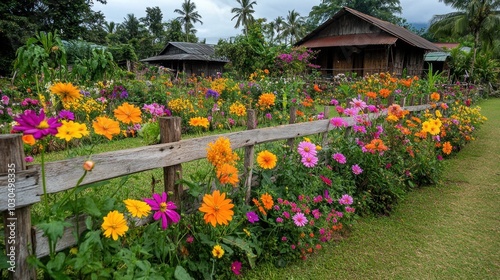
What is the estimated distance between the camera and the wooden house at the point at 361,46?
19078 mm

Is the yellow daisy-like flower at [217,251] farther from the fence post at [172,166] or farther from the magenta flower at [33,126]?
the magenta flower at [33,126]

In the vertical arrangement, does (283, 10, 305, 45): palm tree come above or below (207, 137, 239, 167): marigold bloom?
above

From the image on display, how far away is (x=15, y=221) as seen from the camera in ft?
4.91

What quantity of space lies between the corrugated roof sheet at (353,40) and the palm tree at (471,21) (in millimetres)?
9892

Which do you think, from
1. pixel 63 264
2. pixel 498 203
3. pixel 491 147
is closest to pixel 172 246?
pixel 63 264

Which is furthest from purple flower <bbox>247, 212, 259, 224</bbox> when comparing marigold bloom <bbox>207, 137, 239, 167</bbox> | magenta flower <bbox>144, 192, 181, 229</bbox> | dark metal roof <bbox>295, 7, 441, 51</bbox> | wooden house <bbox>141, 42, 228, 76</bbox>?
wooden house <bbox>141, 42, 228, 76</bbox>

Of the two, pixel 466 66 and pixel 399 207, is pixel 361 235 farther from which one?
pixel 466 66

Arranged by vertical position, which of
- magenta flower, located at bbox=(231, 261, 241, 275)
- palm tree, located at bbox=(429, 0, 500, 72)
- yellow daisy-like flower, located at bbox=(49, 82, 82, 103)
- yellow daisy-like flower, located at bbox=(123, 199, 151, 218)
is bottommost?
magenta flower, located at bbox=(231, 261, 241, 275)

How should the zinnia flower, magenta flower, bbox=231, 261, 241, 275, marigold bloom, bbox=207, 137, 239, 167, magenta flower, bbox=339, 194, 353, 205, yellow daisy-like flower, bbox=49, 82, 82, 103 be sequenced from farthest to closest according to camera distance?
magenta flower, bbox=339, 194, 353, 205 → magenta flower, bbox=231, 261, 241, 275 → marigold bloom, bbox=207, 137, 239, 167 → yellow daisy-like flower, bbox=49, 82, 82, 103 → the zinnia flower

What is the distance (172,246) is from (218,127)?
497 cm

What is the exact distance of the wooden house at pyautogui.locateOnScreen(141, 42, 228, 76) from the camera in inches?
1153

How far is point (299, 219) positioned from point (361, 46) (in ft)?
63.8

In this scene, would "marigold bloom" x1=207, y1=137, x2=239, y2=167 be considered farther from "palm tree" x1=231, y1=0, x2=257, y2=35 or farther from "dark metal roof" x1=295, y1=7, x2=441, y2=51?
"palm tree" x1=231, y1=0, x2=257, y2=35

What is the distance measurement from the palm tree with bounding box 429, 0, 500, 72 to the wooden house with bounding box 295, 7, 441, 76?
460 cm
